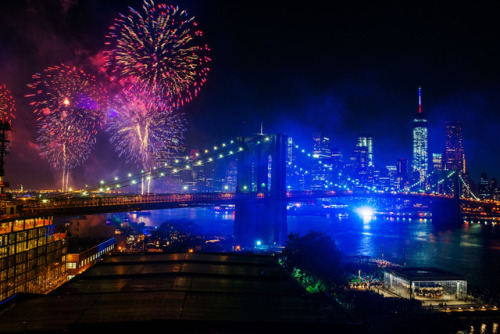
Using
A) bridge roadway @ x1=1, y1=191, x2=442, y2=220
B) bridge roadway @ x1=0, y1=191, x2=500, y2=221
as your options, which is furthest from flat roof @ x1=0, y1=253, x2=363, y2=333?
bridge roadway @ x1=1, y1=191, x2=442, y2=220

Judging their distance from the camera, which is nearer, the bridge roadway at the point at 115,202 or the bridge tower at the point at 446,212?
the bridge roadway at the point at 115,202

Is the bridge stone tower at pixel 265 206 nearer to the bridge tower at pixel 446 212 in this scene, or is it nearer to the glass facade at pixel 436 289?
the glass facade at pixel 436 289

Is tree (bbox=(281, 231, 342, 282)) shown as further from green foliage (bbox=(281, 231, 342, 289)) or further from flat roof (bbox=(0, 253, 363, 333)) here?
flat roof (bbox=(0, 253, 363, 333))

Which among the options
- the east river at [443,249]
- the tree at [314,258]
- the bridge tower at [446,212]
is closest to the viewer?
the tree at [314,258]

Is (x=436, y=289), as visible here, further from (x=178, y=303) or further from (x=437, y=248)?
(x=437, y=248)

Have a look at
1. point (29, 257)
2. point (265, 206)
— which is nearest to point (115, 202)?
point (29, 257)

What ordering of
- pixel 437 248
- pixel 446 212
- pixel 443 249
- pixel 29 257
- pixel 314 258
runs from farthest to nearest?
pixel 446 212, pixel 437 248, pixel 443 249, pixel 314 258, pixel 29 257

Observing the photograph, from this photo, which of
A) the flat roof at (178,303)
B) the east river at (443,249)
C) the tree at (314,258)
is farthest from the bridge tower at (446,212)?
the flat roof at (178,303)
